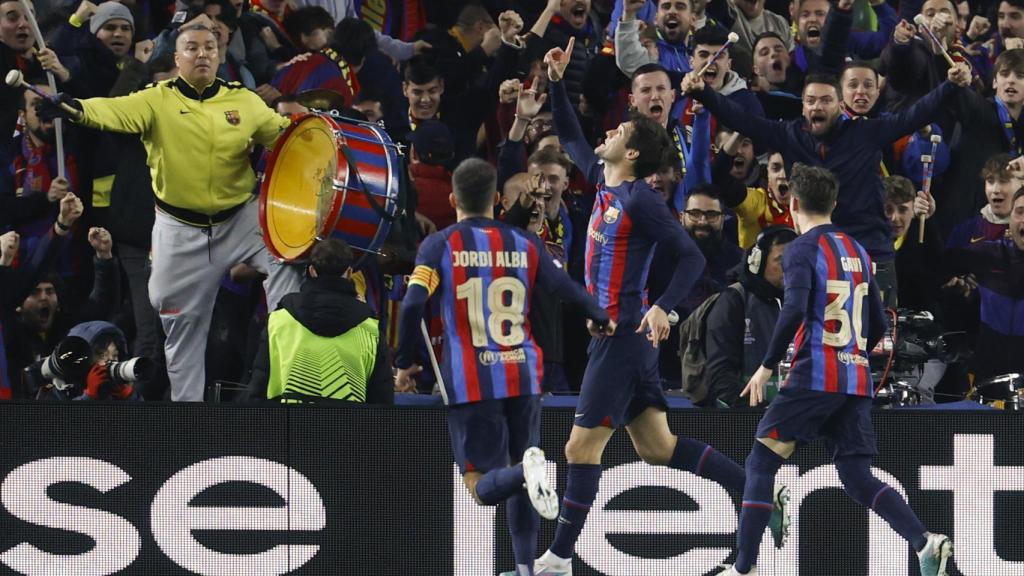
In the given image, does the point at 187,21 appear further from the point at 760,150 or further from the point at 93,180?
the point at 760,150

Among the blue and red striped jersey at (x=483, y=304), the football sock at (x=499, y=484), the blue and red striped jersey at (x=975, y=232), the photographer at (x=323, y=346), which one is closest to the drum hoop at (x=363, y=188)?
the photographer at (x=323, y=346)

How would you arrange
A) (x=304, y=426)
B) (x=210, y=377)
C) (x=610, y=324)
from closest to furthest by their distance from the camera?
(x=610, y=324) → (x=304, y=426) → (x=210, y=377)

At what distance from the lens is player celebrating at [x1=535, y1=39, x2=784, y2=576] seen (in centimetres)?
934

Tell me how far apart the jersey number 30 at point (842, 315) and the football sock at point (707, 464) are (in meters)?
0.77

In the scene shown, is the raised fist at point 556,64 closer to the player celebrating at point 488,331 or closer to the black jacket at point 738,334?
the player celebrating at point 488,331

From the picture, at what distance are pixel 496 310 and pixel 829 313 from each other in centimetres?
158

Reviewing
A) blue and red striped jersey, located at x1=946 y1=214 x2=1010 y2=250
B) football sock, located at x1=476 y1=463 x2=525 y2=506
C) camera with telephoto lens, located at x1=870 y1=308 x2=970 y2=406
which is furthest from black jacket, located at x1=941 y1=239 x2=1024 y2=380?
football sock, located at x1=476 y1=463 x2=525 y2=506

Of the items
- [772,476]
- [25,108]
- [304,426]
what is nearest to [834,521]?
[772,476]

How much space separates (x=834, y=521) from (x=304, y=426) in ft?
8.70

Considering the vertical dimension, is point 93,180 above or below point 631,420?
above

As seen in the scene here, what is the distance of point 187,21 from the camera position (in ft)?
41.4

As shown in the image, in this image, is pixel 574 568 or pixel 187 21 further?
pixel 187 21

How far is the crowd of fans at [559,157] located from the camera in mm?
11430

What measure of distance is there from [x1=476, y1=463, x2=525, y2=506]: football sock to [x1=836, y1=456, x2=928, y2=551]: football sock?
161cm
